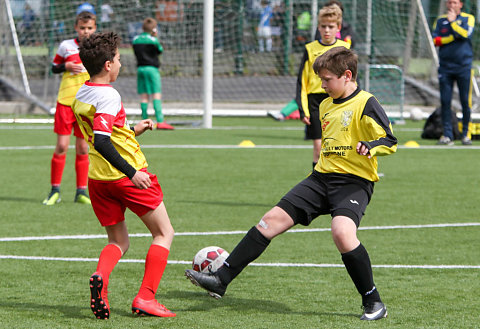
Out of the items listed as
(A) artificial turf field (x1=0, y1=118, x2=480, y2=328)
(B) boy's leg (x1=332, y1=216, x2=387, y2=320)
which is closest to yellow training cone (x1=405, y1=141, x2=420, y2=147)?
(A) artificial turf field (x1=0, y1=118, x2=480, y2=328)

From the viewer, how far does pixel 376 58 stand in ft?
73.3

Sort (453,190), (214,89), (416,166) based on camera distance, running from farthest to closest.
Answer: (214,89) → (416,166) → (453,190)

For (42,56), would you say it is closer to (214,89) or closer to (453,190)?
(214,89)

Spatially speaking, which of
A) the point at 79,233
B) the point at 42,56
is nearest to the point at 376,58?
the point at 42,56

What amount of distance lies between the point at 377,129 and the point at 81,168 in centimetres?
449

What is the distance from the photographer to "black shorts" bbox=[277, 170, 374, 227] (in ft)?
15.7

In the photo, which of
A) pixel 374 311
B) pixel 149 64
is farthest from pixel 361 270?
pixel 149 64

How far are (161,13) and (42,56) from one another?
120 inches

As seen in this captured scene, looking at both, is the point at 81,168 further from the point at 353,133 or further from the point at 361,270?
the point at 361,270

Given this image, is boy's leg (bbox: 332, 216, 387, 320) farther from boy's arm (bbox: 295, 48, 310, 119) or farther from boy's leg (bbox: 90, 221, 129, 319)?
boy's arm (bbox: 295, 48, 310, 119)

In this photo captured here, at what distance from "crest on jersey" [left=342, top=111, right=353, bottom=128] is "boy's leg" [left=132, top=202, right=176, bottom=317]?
1107 millimetres

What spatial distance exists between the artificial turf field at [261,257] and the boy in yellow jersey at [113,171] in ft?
0.81

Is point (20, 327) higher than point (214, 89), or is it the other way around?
point (20, 327)

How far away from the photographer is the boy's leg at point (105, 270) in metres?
4.45
